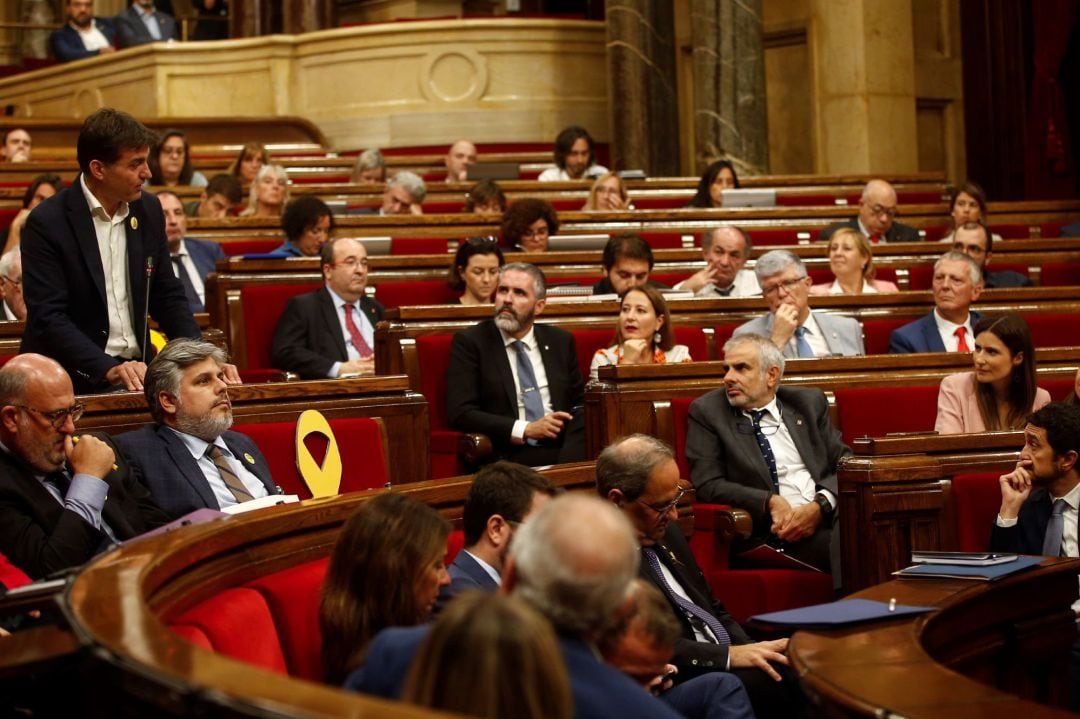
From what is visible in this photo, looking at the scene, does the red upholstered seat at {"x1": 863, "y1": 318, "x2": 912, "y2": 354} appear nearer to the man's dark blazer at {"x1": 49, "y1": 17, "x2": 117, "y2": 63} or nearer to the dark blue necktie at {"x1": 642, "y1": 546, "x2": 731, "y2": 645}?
the dark blue necktie at {"x1": 642, "y1": 546, "x2": 731, "y2": 645}

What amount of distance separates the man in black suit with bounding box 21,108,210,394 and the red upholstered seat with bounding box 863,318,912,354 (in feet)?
7.78

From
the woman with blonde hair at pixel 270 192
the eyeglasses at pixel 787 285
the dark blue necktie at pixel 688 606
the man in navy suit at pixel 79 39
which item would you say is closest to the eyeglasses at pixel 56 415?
the dark blue necktie at pixel 688 606

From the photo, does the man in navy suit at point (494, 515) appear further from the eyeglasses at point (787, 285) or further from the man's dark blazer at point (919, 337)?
the man's dark blazer at point (919, 337)

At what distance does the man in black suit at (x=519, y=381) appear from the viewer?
446 centimetres

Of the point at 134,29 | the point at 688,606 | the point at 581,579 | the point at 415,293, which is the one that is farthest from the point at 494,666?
the point at 134,29

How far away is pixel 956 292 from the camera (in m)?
4.89

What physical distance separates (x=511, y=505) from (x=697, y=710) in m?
0.58

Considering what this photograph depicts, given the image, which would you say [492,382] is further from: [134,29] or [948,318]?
[134,29]

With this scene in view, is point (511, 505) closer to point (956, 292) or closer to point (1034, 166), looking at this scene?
point (956, 292)

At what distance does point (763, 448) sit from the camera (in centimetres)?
393

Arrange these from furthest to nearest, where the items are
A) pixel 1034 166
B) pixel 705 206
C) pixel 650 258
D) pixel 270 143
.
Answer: pixel 270 143 < pixel 1034 166 < pixel 705 206 < pixel 650 258

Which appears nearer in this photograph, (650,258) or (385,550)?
(385,550)

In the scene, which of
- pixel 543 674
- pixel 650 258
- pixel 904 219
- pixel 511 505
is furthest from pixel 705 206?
pixel 543 674

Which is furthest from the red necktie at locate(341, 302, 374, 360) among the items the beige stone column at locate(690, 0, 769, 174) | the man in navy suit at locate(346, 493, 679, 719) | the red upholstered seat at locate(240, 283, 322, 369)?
the beige stone column at locate(690, 0, 769, 174)
